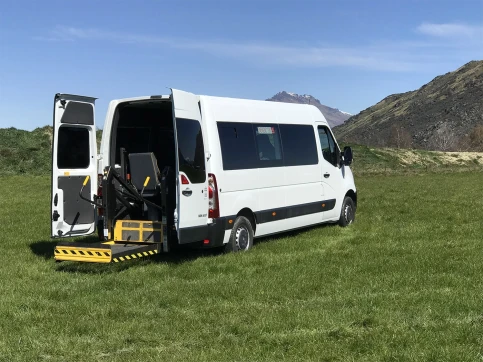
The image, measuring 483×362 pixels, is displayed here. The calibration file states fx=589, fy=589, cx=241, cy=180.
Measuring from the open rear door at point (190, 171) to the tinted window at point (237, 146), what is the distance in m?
0.60

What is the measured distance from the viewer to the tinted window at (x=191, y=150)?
8902 mm

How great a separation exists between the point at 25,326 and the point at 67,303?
93 centimetres

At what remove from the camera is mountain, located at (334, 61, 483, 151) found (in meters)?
123

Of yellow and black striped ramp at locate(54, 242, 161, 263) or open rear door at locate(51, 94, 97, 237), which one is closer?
yellow and black striped ramp at locate(54, 242, 161, 263)

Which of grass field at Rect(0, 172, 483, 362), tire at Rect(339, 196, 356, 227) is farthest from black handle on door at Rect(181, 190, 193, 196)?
tire at Rect(339, 196, 356, 227)

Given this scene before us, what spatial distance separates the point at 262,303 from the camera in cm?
703

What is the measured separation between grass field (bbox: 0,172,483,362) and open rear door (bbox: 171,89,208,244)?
0.66 m

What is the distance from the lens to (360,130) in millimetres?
176375

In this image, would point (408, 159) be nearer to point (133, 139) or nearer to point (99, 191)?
point (133, 139)

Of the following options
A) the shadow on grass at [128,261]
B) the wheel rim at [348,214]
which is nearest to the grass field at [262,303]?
the shadow on grass at [128,261]

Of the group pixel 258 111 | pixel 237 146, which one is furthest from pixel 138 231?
pixel 258 111

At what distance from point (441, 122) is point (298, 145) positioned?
431 ft

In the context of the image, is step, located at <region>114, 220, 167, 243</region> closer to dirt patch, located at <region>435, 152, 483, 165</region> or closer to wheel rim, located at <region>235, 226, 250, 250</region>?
wheel rim, located at <region>235, 226, 250, 250</region>

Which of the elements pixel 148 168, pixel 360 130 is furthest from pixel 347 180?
pixel 360 130
